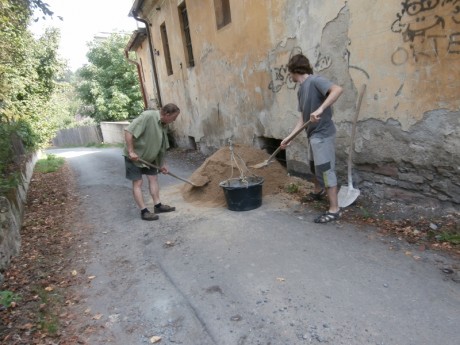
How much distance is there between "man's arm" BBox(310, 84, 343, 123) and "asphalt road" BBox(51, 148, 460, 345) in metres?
1.28

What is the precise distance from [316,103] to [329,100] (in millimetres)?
302

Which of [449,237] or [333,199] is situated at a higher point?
[333,199]

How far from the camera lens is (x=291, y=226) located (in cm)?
414

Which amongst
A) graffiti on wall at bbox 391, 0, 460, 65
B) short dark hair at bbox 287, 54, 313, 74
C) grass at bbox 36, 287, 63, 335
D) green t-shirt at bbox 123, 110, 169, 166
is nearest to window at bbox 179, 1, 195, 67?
green t-shirt at bbox 123, 110, 169, 166

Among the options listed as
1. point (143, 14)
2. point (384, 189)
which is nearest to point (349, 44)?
point (384, 189)

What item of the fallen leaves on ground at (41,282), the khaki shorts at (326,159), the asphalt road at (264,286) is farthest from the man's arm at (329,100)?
the fallen leaves on ground at (41,282)

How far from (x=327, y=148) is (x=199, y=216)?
1.97m

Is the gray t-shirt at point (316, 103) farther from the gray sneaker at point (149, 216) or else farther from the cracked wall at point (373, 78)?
the gray sneaker at point (149, 216)

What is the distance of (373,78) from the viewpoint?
4105 mm

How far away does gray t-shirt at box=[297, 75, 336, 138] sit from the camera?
13.0 feet

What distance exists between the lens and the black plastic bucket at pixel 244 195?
4661mm

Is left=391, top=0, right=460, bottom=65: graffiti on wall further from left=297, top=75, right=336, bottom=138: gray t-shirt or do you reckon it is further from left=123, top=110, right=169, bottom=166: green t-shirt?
left=123, top=110, right=169, bottom=166: green t-shirt

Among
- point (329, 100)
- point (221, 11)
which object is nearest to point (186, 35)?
point (221, 11)

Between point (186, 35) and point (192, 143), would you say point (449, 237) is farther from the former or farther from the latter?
point (192, 143)
